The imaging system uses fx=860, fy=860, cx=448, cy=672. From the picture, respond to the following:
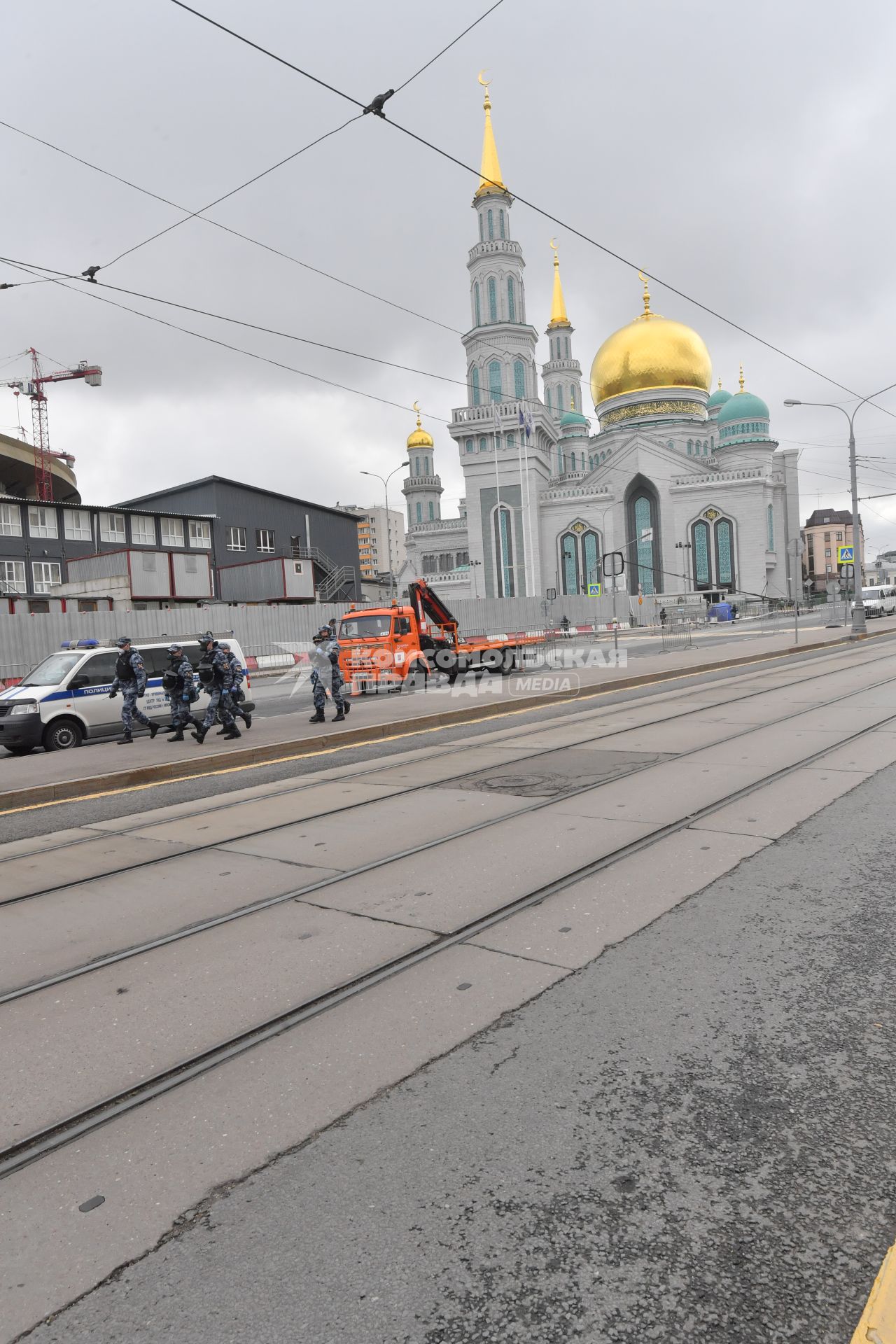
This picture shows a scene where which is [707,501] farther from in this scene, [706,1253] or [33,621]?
[706,1253]

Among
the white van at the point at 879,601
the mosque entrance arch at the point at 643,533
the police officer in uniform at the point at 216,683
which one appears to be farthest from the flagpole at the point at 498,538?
the police officer in uniform at the point at 216,683

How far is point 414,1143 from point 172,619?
31996 millimetres

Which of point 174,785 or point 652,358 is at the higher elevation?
point 652,358

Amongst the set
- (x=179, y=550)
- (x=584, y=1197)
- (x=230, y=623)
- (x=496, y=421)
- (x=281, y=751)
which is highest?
(x=496, y=421)

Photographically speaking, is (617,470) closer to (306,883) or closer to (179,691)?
(179,691)

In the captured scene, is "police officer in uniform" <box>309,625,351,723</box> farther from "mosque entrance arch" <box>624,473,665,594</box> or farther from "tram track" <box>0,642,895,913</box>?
"mosque entrance arch" <box>624,473,665,594</box>

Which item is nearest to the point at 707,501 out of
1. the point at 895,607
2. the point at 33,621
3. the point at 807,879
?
the point at 895,607

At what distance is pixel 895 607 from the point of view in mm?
54312

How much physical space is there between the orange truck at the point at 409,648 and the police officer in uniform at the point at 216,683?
312 inches

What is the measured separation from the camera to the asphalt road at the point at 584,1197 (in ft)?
7.37

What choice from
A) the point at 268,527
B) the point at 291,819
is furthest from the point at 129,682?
the point at 268,527

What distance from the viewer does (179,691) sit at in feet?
44.4

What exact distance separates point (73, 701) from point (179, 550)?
138ft

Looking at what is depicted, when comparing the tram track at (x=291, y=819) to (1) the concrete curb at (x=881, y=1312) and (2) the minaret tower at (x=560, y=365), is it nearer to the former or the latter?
(1) the concrete curb at (x=881, y=1312)
